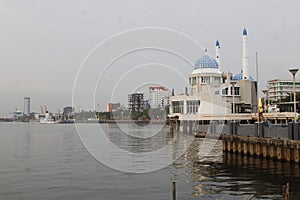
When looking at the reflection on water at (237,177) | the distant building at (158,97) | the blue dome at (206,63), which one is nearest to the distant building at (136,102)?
the distant building at (158,97)

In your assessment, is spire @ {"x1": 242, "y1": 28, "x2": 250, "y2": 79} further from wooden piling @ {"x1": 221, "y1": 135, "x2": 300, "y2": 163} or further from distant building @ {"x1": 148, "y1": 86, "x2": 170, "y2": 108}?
wooden piling @ {"x1": 221, "y1": 135, "x2": 300, "y2": 163}

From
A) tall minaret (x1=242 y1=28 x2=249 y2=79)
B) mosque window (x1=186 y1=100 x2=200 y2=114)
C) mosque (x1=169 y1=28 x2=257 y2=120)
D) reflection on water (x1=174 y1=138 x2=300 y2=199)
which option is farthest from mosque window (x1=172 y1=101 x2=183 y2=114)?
reflection on water (x1=174 y1=138 x2=300 y2=199)

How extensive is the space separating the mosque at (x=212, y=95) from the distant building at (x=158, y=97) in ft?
14.0

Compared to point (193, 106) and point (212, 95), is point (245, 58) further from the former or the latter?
point (193, 106)

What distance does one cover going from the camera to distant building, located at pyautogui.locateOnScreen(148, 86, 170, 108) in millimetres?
105213

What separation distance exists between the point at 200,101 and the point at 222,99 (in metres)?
5.59

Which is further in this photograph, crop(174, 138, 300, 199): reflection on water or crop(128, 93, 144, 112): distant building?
crop(128, 93, 144, 112): distant building

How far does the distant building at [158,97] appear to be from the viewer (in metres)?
105

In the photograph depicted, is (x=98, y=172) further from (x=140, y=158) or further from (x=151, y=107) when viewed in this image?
(x=151, y=107)

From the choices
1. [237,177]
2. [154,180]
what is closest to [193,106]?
[237,177]

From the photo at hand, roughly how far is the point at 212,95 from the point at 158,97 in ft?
51.9

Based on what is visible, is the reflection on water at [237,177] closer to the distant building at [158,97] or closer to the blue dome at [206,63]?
the distant building at [158,97]

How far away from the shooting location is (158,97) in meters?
111

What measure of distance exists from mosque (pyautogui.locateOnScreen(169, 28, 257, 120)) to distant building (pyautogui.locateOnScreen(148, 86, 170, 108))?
168 inches
